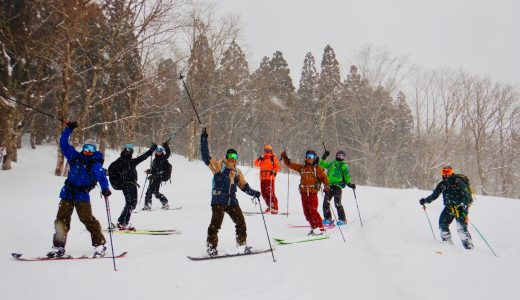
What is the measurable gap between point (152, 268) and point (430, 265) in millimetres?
4587

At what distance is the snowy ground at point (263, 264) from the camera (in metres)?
4.66

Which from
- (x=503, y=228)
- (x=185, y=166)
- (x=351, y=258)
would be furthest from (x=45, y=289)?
(x=185, y=166)

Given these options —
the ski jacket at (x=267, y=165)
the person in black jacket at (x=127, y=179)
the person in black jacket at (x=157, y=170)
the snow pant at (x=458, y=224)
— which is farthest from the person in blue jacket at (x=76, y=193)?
the snow pant at (x=458, y=224)

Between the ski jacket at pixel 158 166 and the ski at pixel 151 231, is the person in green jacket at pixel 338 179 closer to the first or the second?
the ski at pixel 151 231

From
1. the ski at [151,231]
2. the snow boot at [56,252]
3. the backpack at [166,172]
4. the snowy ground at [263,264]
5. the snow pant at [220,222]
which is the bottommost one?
the snowy ground at [263,264]

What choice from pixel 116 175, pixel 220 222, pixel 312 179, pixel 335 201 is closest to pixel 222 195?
pixel 220 222

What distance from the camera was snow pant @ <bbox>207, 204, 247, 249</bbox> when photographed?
20.2 feet

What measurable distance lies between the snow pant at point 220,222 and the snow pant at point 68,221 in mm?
1777

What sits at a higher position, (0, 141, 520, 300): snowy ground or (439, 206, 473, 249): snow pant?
(439, 206, 473, 249): snow pant

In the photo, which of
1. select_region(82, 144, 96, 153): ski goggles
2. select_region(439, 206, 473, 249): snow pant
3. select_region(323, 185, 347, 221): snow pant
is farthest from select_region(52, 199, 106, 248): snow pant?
select_region(439, 206, 473, 249): snow pant

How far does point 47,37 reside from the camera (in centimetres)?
1664

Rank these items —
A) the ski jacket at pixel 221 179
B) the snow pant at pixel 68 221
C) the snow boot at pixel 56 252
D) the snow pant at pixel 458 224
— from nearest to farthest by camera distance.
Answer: the snow boot at pixel 56 252 < the snow pant at pixel 68 221 < the ski jacket at pixel 221 179 < the snow pant at pixel 458 224

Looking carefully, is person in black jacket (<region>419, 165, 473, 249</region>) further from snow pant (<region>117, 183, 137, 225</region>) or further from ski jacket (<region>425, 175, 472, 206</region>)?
snow pant (<region>117, 183, 137, 225</region>)

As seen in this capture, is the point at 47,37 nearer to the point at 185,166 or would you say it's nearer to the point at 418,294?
the point at 185,166
